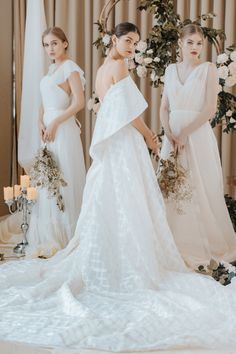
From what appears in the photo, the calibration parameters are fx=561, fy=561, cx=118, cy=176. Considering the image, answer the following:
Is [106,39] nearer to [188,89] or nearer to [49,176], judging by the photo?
[188,89]

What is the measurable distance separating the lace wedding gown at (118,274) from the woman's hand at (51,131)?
94 centimetres

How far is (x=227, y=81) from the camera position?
4.28 meters

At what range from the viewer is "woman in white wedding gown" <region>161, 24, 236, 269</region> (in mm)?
3938

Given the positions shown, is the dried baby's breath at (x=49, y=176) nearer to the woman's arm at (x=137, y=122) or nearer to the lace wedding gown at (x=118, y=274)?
the lace wedding gown at (x=118, y=274)

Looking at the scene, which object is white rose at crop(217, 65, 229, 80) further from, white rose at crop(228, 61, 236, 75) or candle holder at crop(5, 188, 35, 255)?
candle holder at crop(5, 188, 35, 255)

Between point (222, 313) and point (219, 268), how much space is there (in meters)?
0.71

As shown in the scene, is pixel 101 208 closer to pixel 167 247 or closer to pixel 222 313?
pixel 167 247

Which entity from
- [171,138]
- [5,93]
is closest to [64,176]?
[171,138]

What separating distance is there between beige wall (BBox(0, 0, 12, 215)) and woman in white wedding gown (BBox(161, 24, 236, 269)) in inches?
81.9

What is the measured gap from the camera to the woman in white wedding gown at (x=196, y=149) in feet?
12.9

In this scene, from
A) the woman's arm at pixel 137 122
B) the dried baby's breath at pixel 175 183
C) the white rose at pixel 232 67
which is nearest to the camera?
the woman's arm at pixel 137 122

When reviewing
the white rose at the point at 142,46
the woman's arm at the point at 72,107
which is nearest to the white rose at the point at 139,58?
the white rose at the point at 142,46

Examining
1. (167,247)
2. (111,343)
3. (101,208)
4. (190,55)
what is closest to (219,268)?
(167,247)

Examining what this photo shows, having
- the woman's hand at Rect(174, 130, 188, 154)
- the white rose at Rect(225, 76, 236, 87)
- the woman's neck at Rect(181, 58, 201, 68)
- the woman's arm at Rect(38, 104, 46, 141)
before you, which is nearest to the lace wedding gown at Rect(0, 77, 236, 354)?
the woman's hand at Rect(174, 130, 188, 154)
